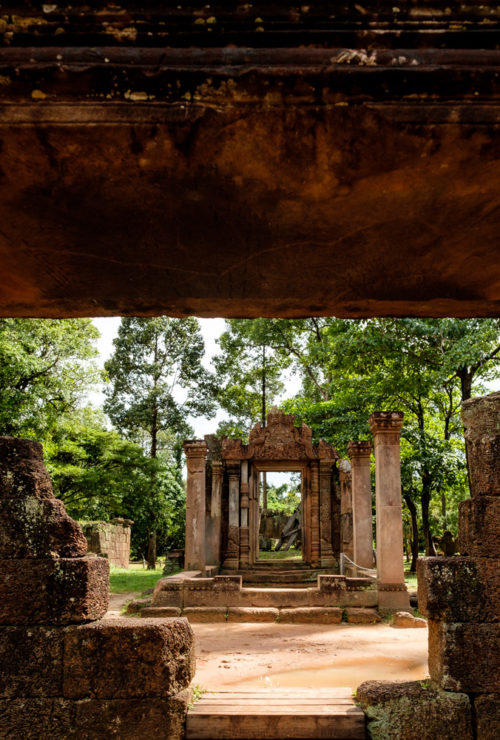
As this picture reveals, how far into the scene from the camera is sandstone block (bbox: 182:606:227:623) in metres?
10.3

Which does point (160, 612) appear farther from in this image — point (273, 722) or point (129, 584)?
point (129, 584)

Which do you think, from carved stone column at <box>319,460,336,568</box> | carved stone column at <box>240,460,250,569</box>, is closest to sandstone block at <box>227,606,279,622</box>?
carved stone column at <box>240,460,250,569</box>

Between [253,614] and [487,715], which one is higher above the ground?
[487,715]

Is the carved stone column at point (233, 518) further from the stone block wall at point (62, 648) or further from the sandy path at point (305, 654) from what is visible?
the stone block wall at point (62, 648)

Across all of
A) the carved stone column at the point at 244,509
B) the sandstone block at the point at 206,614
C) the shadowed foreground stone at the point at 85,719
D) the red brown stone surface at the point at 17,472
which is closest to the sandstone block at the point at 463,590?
the shadowed foreground stone at the point at 85,719

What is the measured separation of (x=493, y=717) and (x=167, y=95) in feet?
14.6

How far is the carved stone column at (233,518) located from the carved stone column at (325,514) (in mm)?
2451

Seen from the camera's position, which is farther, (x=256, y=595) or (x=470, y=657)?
(x=256, y=595)

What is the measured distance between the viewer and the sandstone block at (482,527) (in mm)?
3939

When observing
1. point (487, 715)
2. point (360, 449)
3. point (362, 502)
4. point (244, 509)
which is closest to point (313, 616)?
point (362, 502)

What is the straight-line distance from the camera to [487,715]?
380 cm

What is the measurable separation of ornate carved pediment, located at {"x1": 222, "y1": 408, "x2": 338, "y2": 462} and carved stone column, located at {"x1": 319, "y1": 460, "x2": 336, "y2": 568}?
0.52 metres

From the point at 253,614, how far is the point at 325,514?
20.1ft

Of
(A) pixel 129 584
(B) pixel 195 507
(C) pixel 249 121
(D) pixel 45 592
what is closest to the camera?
(C) pixel 249 121
